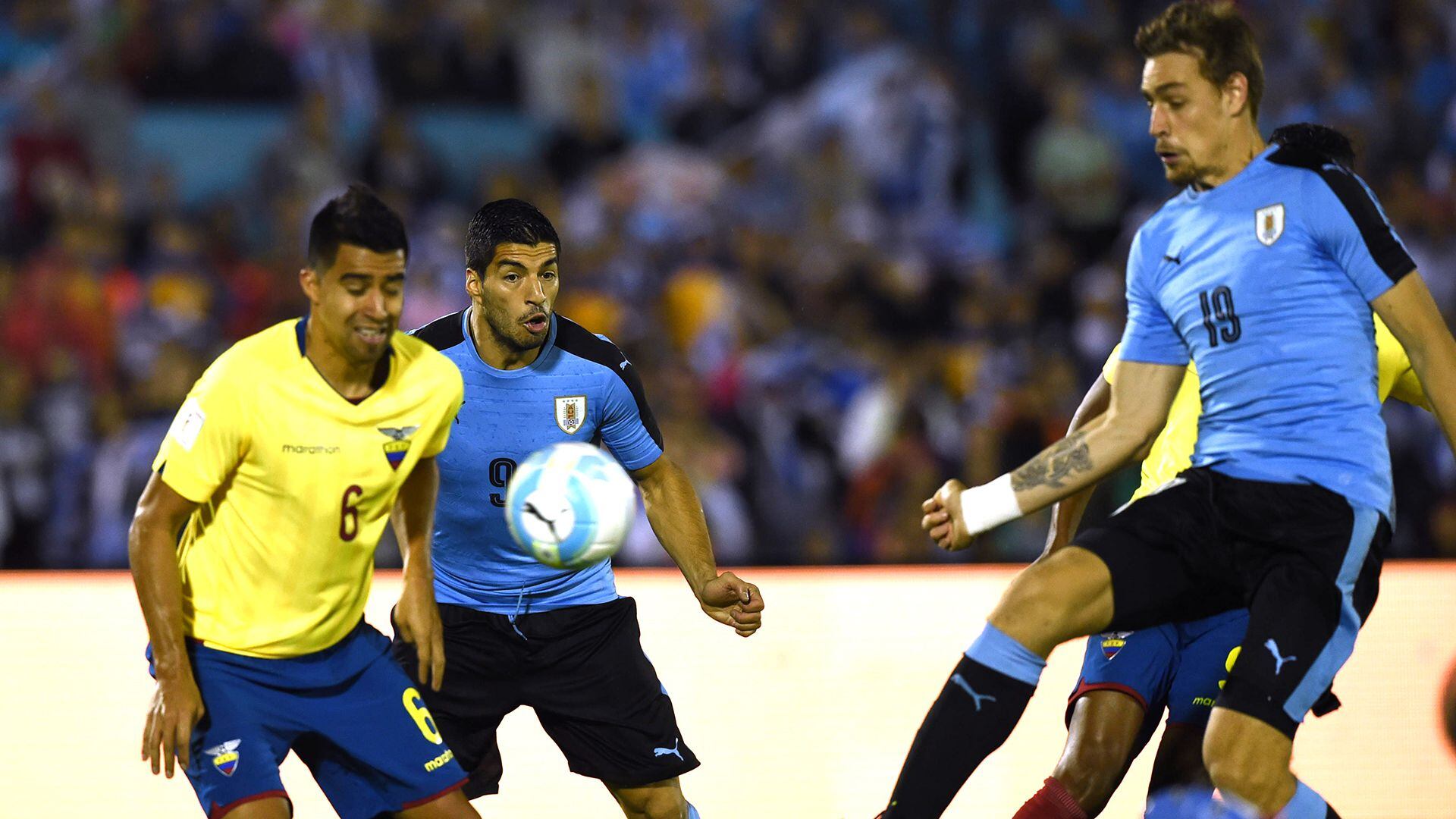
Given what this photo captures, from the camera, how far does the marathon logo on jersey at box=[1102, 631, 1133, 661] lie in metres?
3.89

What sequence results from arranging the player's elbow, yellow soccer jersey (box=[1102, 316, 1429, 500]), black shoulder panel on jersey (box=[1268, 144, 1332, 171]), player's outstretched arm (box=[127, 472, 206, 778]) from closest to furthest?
player's outstretched arm (box=[127, 472, 206, 778]) → black shoulder panel on jersey (box=[1268, 144, 1332, 171]) → the player's elbow → yellow soccer jersey (box=[1102, 316, 1429, 500])

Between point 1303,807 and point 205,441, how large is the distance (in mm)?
2299

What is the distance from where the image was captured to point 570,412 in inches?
158

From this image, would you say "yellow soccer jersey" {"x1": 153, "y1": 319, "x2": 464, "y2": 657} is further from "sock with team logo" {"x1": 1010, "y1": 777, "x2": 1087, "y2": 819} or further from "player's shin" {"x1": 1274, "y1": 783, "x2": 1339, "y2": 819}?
"player's shin" {"x1": 1274, "y1": 783, "x2": 1339, "y2": 819}

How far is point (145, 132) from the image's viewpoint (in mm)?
10578

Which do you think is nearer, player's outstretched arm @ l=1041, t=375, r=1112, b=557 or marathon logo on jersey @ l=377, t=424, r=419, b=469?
marathon logo on jersey @ l=377, t=424, r=419, b=469

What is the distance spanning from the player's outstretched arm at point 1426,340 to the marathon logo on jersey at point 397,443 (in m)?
1.97

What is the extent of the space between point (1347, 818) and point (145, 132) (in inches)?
344

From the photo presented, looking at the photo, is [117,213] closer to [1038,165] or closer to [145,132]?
[145,132]

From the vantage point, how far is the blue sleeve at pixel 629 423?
4.05 metres

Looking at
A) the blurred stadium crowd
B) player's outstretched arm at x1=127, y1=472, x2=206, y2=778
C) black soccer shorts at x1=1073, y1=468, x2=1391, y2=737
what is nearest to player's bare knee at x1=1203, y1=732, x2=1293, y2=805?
black soccer shorts at x1=1073, y1=468, x2=1391, y2=737

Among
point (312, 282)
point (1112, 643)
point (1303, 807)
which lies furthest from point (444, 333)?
→ point (1303, 807)

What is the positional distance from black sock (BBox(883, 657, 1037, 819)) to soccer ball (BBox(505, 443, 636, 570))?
2.87ft

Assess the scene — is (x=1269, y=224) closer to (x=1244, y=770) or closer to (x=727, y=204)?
(x=1244, y=770)
